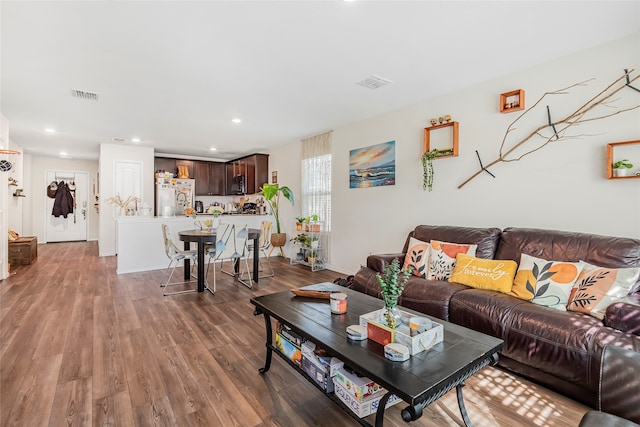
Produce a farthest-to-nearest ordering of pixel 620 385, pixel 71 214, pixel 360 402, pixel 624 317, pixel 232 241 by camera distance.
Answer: pixel 71 214 < pixel 232 241 < pixel 624 317 < pixel 360 402 < pixel 620 385

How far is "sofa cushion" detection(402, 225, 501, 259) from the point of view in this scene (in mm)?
A: 2891

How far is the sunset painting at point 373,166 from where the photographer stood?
4262 millimetres

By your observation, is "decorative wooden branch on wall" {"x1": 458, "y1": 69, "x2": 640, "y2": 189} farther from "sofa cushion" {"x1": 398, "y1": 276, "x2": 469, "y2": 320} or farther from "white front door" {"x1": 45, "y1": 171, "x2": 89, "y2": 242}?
"white front door" {"x1": 45, "y1": 171, "x2": 89, "y2": 242}

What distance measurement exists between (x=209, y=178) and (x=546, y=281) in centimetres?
788

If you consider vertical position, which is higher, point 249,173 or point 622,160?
point 249,173

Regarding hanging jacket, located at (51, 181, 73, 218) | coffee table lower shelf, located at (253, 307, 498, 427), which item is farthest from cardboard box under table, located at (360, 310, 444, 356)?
hanging jacket, located at (51, 181, 73, 218)

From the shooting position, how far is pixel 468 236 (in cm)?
303

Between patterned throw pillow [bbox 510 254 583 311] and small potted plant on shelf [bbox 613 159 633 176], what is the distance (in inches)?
32.5

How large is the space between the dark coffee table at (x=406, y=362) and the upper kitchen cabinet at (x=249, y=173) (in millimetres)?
5478

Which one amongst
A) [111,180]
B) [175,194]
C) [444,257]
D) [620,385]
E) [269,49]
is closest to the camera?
[620,385]

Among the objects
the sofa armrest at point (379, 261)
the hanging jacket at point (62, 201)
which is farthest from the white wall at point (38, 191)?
the sofa armrest at point (379, 261)

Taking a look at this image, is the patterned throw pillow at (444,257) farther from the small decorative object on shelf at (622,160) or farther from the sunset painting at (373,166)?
the sunset painting at (373,166)

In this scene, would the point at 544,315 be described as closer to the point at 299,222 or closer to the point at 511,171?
the point at 511,171

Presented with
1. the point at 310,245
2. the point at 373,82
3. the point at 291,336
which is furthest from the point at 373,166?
the point at 291,336
